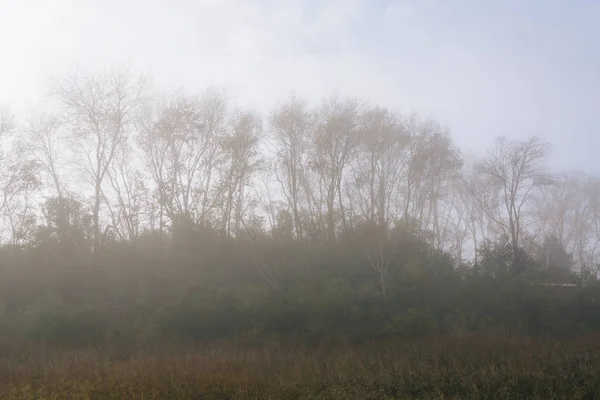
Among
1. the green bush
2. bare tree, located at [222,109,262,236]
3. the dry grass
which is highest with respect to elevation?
bare tree, located at [222,109,262,236]

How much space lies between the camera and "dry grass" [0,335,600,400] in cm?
1521

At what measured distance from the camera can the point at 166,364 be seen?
2036 centimetres

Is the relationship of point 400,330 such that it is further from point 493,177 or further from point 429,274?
point 493,177

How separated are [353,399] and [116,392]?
5.79 meters

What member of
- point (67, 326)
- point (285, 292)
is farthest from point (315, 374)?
point (67, 326)

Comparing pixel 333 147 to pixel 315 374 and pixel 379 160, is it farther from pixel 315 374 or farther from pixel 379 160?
pixel 315 374

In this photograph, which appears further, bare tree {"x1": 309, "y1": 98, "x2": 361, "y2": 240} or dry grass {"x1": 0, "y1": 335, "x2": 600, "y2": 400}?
bare tree {"x1": 309, "y1": 98, "x2": 361, "y2": 240}

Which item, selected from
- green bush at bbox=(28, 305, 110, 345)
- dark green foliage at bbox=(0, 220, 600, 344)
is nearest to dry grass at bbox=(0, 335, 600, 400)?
green bush at bbox=(28, 305, 110, 345)

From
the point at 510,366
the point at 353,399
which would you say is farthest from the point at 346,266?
the point at 353,399

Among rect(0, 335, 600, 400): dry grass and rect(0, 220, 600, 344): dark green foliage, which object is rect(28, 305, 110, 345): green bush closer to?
rect(0, 220, 600, 344): dark green foliage

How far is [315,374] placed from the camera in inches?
691

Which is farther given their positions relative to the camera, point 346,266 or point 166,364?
point 346,266

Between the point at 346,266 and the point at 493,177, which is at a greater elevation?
the point at 493,177

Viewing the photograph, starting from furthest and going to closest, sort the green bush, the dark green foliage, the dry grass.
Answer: the dark green foliage, the green bush, the dry grass
